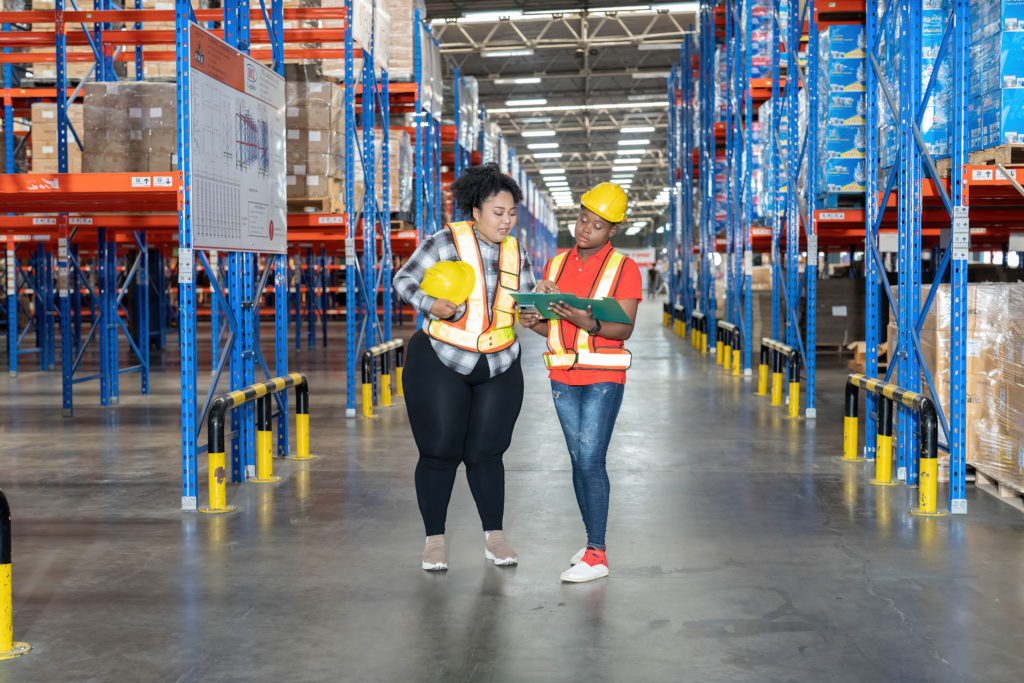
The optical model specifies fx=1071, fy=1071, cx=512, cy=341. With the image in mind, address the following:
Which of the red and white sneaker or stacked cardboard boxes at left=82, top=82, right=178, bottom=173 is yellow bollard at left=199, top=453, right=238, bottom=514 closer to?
the red and white sneaker

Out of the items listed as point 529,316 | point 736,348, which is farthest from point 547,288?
point 736,348

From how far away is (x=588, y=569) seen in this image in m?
4.80

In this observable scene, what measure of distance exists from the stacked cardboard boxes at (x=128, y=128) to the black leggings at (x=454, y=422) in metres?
4.23

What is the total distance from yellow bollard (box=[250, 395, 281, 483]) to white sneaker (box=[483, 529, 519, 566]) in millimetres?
2544

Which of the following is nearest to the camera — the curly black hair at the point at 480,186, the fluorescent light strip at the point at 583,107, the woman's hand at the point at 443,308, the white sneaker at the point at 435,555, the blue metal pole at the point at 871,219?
the woman's hand at the point at 443,308

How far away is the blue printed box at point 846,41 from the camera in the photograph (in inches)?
387

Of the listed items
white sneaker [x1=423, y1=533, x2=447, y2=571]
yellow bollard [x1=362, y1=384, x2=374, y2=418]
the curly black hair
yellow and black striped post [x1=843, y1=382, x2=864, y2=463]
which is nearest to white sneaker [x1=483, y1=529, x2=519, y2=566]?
white sneaker [x1=423, y1=533, x2=447, y2=571]

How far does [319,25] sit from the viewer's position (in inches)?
466

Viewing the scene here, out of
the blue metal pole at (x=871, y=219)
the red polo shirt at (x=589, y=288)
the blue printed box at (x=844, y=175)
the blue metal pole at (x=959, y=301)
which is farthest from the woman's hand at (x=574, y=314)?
the blue printed box at (x=844, y=175)

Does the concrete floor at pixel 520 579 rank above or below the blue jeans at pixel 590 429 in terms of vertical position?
below

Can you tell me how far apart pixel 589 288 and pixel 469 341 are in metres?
0.58

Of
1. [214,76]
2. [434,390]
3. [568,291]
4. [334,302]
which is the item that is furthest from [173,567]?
[334,302]

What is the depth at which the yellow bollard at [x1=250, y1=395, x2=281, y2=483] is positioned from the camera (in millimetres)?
7121

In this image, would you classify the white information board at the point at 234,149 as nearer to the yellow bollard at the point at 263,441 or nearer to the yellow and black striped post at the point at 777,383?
the yellow bollard at the point at 263,441
